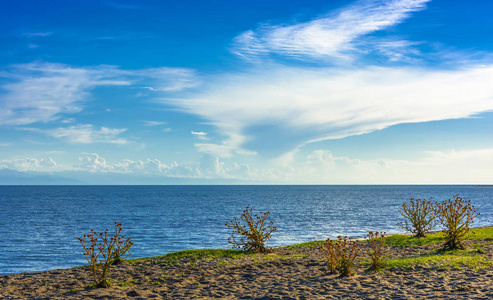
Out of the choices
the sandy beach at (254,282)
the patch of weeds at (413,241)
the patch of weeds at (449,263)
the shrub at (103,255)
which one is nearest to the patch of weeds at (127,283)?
the sandy beach at (254,282)

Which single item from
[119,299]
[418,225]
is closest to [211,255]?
[119,299]

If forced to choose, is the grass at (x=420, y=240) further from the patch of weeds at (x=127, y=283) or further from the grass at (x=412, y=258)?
the patch of weeds at (x=127, y=283)

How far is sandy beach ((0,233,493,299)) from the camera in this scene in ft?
36.6

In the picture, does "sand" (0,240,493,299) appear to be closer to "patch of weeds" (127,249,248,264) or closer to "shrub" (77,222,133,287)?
"shrub" (77,222,133,287)

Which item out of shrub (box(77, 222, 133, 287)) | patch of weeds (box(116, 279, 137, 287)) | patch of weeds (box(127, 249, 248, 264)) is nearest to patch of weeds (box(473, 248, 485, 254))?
patch of weeds (box(127, 249, 248, 264))

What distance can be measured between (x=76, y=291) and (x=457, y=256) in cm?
1518

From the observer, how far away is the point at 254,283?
12.9m

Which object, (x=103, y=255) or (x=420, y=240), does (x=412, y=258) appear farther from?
(x=103, y=255)

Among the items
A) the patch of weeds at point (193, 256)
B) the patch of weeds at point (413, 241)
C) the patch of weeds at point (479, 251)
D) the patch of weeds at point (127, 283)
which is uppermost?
the patch of weeds at point (479, 251)

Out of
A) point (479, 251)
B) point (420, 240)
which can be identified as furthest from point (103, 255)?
point (420, 240)

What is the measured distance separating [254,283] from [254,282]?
166 millimetres

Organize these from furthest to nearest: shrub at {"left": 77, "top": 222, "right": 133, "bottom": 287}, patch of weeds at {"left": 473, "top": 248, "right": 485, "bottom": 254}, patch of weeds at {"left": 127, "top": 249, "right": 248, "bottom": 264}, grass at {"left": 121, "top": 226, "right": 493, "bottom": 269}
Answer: patch of weeds at {"left": 127, "top": 249, "right": 248, "bottom": 264} < patch of weeds at {"left": 473, "top": 248, "right": 485, "bottom": 254} < grass at {"left": 121, "top": 226, "right": 493, "bottom": 269} < shrub at {"left": 77, "top": 222, "right": 133, "bottom": 287}

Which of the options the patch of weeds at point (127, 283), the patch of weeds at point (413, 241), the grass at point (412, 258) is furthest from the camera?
the patch of weeds at point (413, 241)

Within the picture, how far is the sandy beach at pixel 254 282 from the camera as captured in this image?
11.2m
